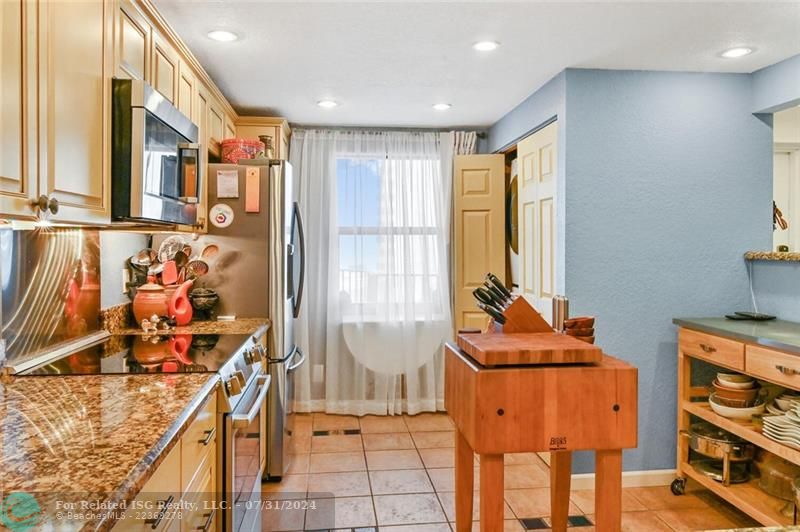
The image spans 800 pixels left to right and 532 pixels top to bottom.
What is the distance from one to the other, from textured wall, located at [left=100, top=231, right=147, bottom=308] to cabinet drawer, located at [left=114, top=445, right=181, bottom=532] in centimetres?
149

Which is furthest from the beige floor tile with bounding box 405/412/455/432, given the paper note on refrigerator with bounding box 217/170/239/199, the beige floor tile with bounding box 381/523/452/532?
the paper note on refrigerator with bounding box 217/170/239/199

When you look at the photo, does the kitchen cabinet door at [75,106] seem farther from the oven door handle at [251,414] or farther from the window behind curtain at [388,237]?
the window behind curtain at [388,237]

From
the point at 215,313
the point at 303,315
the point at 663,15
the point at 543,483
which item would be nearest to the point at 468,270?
the point at 303,315

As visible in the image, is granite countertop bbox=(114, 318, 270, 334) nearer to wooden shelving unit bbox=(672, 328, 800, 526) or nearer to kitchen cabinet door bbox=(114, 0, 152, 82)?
kitchen cabinet door bbox=(114, 0, 152, 82)

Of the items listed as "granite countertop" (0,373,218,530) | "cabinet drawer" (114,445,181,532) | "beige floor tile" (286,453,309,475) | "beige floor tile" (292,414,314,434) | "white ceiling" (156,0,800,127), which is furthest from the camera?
"beige floor tile" (292,414,314,434)

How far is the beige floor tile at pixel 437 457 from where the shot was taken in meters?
3.40

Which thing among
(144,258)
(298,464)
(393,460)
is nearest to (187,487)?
(144,258)

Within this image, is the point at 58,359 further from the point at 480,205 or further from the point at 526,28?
the point at 480,205

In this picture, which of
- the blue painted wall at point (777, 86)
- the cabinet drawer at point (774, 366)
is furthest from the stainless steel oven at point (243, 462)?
the blue painted wall at point (777, 86)

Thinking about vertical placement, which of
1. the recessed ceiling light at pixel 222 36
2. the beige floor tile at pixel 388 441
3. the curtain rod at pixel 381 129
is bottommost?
the beige floor tile at pixel 388 441

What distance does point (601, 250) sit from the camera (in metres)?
3.04

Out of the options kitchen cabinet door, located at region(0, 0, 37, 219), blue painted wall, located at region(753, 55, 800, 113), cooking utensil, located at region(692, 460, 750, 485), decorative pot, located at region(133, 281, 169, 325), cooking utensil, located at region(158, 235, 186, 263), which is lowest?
cooking utensil, located at region(692, 460, 750, 485)

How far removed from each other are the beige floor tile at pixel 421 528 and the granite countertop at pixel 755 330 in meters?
1.60

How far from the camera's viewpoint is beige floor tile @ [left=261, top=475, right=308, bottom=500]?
A: 2.96 m
